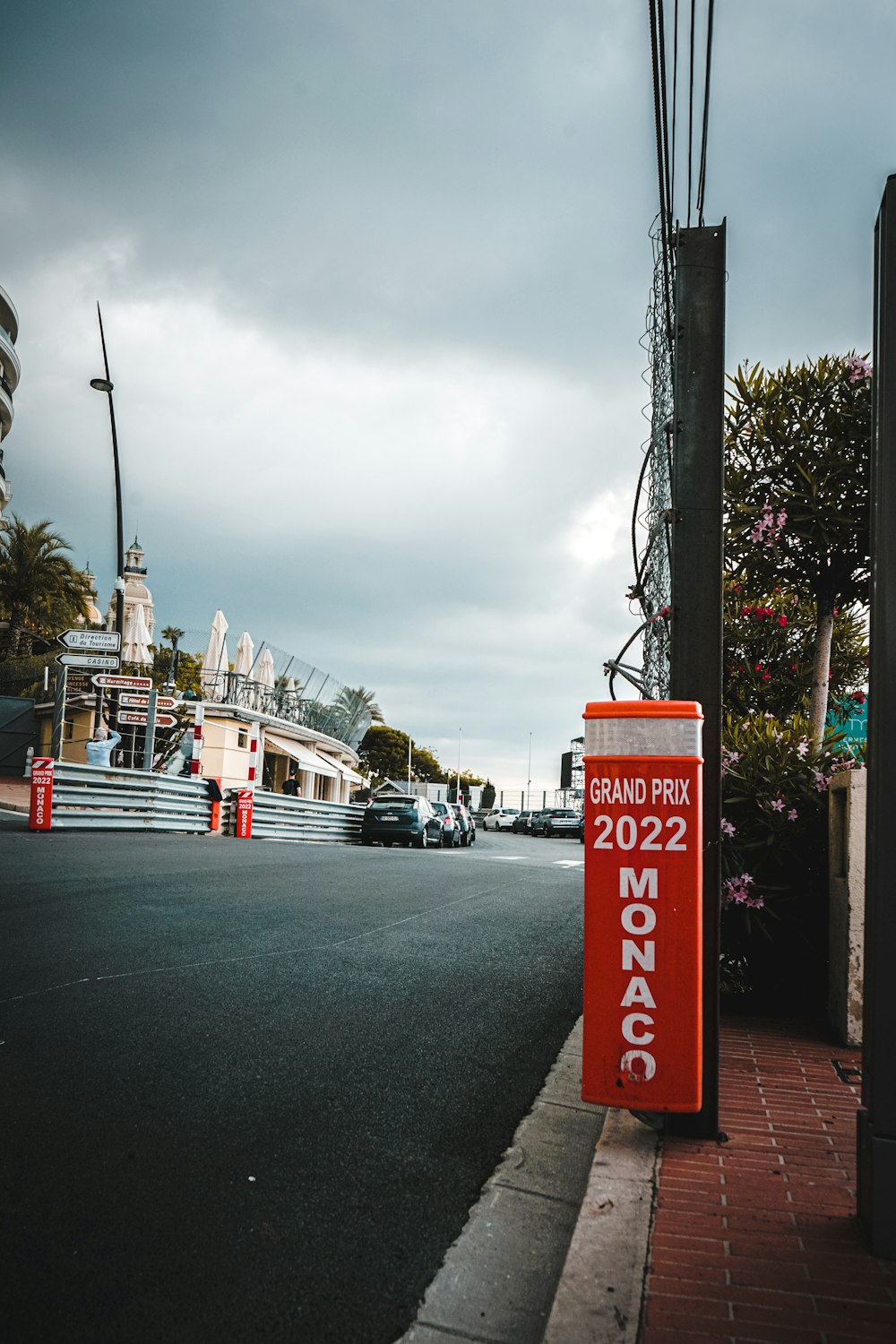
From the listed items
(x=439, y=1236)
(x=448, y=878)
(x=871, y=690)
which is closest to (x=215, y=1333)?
(x=439, y=1236)

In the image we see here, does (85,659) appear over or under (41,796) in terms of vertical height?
over

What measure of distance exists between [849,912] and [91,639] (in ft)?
53.0

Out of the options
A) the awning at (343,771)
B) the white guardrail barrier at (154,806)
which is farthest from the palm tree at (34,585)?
the white guardrail barrier at (154,806)

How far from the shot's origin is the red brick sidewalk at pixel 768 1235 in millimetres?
2287

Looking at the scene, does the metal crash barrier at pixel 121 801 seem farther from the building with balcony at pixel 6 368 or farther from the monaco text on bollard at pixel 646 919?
the building with balcony at pixel 6 368

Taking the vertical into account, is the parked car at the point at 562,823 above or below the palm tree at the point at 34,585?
below

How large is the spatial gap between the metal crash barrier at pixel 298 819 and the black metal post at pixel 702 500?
18.7 metres

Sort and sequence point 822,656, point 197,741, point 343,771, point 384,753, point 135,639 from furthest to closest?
point 384,753 < point 343,771 < point 135,639 < point 197,741 < point 822,656

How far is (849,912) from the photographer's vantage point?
4.77 metres

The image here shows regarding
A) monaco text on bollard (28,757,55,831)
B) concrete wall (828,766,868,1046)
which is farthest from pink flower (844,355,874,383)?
monaco text on bollard (28,757,55,831)

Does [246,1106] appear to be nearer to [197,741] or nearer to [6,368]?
[197,741]

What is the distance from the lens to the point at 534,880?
1474 cm

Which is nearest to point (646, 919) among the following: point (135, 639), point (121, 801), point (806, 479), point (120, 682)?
point (806, 479)

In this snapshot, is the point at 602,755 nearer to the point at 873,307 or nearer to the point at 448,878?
the point at 873,307
